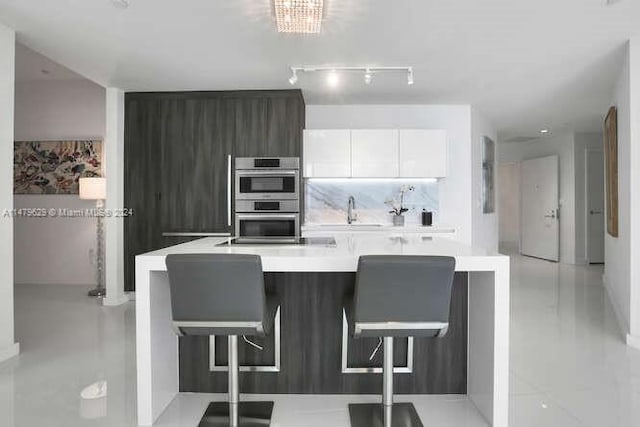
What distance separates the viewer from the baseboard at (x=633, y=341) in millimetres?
3694

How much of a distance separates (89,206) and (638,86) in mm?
6741

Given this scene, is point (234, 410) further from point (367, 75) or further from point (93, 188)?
point (93, 188)

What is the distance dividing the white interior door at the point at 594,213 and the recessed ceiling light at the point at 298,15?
762 cm

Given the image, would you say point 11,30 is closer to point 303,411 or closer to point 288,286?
point 288,286

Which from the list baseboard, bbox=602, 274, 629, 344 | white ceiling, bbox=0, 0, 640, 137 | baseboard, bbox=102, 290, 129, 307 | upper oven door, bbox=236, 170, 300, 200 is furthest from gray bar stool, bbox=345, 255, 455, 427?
baseboard, bbox=102, 290, 129, 307

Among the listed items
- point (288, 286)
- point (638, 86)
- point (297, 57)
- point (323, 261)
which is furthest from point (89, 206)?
point (638, 86)

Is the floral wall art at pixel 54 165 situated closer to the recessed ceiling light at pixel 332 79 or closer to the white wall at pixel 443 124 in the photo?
the white wall at pixel 443 124

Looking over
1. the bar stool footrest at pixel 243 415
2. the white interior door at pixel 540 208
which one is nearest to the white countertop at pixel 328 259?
the bar stool footrest at pixel 243 415

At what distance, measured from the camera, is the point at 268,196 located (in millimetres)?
5258

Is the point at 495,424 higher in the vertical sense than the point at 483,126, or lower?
lower

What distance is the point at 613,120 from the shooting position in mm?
4836

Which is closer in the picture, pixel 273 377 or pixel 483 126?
pixel 273 377

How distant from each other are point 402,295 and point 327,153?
3696 mm

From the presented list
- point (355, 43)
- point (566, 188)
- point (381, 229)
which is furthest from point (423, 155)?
point (566, 188)
